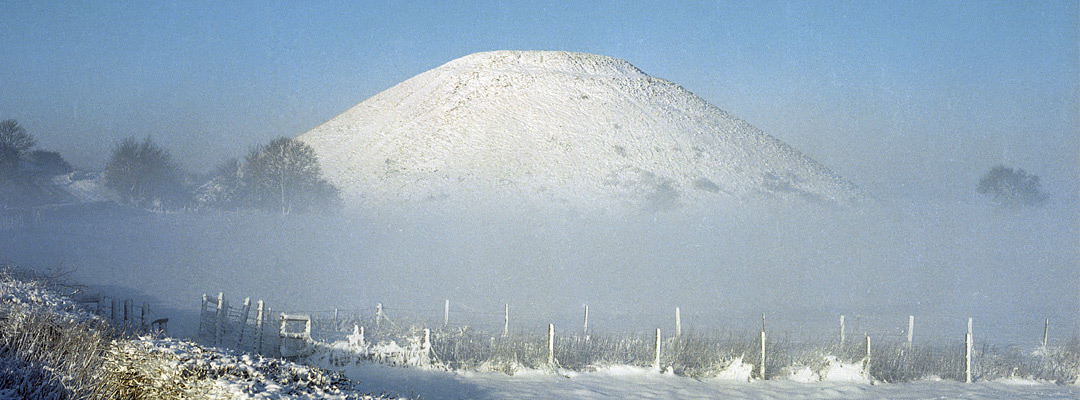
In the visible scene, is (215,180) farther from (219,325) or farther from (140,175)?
(219,325)

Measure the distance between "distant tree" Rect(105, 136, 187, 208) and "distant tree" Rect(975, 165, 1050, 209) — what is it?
93.6 meters

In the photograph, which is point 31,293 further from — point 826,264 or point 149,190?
point 149,190

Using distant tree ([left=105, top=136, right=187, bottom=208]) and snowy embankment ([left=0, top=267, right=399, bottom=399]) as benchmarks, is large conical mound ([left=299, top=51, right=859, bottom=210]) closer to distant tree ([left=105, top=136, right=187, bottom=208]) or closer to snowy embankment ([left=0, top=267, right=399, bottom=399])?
distant tree ([left=105, top=136, right=187, bottom=208])

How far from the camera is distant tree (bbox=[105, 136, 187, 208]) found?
235ft

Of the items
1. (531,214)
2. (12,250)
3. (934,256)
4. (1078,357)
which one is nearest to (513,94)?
(531,214)

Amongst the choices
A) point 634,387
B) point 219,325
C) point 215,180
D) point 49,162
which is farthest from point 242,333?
point 49,162

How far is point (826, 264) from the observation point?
49.4 meters

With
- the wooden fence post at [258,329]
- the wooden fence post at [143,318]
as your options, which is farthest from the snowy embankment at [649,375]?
the wooden fence post at [143,318]

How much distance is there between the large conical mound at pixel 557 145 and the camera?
204 ft

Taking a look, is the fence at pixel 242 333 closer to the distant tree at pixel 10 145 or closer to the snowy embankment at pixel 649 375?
the snowy embankment at pixel 649 375

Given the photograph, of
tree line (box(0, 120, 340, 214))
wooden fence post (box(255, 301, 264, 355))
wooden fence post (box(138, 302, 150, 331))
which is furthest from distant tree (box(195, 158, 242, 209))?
wooden fence post (box(255, 301, 264, 355))

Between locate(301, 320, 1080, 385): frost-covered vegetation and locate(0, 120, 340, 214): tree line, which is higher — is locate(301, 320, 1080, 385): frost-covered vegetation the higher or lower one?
the lower one

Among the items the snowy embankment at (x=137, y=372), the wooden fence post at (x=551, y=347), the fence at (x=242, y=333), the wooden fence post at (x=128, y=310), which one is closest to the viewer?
the snowy embankment at (x=137, y=372)

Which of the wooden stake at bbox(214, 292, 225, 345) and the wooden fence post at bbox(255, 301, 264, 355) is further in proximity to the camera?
the wooden stake at bbox(214, 292, 225, 345)
